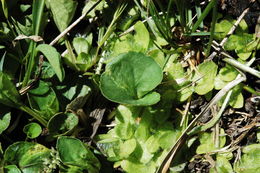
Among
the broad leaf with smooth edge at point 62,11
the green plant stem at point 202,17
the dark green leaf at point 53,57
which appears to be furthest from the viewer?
the broad leaf with smooth edge at point 62,11

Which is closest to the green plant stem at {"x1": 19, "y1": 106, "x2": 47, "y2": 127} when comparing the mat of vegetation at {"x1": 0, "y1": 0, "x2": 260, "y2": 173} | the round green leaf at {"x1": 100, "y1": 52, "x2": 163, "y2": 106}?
the mat of vegetation at {"x1": 0, "y1": 0, "x2": 260, "y2": 173}

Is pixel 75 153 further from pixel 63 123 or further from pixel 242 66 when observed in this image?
pixel 242 66

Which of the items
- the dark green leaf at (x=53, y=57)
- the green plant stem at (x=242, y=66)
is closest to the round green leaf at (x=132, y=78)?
the dark green leaf at (x=53, y=57)

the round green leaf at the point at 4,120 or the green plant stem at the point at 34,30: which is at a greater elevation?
the green plant stem at the point at 34,30

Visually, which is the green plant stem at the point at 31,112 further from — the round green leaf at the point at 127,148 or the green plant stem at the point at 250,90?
the green plant stem at the point at 250,90

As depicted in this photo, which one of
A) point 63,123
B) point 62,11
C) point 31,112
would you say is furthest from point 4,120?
point 62,11

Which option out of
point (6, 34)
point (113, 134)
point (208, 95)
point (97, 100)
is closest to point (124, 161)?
point (113, 134)

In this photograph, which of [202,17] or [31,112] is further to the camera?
[31,112]
